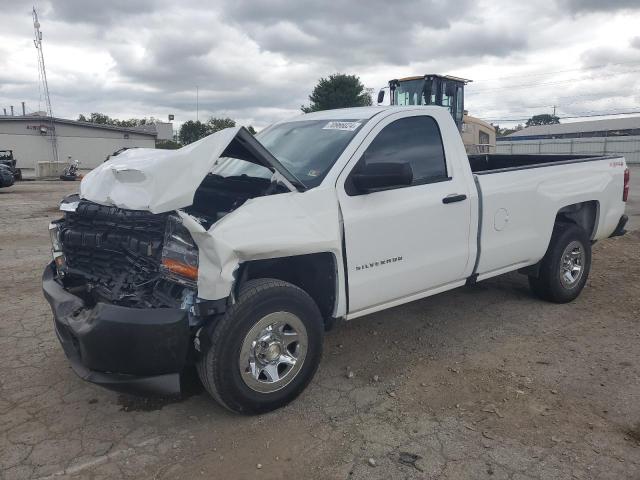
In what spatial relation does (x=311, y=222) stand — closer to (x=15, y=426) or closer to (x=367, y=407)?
(x=367, y=407)

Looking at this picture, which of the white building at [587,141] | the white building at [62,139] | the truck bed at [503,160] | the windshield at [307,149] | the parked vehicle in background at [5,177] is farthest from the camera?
the white building at [62,139]

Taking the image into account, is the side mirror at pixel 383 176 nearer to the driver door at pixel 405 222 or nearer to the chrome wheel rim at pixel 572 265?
the driver door at pixel 405 222

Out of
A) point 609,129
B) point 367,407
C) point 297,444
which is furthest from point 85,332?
point 609,129

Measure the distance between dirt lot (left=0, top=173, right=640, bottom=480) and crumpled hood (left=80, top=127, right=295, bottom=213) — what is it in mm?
1400

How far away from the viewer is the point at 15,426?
10.5 ft

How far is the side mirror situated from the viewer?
133 inches

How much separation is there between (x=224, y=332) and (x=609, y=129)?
71.9 meters

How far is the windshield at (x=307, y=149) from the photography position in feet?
12.1

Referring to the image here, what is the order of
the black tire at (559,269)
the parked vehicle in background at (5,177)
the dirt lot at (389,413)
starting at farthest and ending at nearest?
the parked vehicle in background at (5,177), the black tire at (559,269), the dirt lot at (389,413)

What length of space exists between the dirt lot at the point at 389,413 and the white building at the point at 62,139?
38.9 meters

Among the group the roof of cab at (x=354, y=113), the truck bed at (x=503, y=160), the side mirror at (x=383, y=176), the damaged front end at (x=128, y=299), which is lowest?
the damaged front end at (x=128, y=299)

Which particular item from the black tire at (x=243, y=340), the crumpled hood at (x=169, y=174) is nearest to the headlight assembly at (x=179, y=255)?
the crumpled hood at (x=169, y=174)

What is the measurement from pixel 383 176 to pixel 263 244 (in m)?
0.95

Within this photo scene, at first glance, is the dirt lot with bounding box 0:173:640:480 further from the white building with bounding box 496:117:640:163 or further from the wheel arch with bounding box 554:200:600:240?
the white building with bounding box 496:117:640:163
